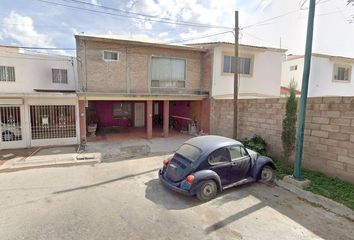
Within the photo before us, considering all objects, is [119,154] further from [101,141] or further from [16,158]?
[16,158]

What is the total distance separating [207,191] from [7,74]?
17.3m

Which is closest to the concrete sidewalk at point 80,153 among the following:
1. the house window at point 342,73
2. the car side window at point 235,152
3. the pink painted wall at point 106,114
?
the car side window at point 235,152

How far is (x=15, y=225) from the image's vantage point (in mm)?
4309

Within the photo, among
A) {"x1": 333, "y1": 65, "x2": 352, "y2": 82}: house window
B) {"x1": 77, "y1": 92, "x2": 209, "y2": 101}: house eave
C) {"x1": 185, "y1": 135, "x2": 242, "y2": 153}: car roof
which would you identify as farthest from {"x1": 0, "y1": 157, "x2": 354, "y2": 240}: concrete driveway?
{"x1": 333, "y1": 65, "x2": 352, "y2": 82}: house window

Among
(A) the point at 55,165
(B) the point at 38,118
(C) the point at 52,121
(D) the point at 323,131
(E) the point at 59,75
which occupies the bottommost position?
(A) the point at 55,165

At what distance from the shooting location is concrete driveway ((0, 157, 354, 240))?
13.6ft

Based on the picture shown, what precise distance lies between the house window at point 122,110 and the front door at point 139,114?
0.55 meters

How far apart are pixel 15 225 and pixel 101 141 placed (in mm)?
8008

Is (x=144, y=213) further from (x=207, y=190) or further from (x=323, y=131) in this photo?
(x=323, y=131)

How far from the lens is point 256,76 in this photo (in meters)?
15.0

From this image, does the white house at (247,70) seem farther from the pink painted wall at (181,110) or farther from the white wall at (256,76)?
the pink painted wall at (181,110)

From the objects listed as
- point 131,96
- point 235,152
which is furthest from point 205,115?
point 235,152

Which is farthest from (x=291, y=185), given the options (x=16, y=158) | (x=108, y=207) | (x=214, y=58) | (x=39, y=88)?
(x=39, y=88)

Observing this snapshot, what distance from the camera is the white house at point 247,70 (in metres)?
13.4
